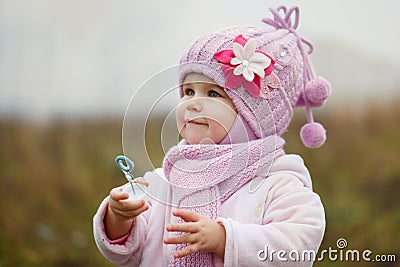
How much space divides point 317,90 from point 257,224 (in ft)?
0.91

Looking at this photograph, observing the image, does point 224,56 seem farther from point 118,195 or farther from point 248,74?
point 118,195

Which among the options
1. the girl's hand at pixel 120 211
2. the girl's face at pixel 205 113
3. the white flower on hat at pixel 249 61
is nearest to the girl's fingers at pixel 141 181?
the girl's hand at pixel 120 211

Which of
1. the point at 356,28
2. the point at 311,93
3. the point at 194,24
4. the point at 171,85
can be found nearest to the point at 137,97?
the point at 171,85

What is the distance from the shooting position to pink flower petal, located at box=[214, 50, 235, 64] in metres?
0.93

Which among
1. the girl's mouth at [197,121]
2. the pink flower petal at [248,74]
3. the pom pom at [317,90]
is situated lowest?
the girl's mouth at [197,121]

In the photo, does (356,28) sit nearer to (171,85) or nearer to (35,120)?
(171,85)

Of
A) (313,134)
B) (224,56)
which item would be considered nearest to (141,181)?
(224,56)

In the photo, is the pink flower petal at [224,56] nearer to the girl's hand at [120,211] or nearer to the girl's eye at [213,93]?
the girl's eye at [213,93]

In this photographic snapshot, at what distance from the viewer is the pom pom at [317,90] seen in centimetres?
102

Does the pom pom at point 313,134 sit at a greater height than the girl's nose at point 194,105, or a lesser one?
greater

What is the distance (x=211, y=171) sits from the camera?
2.98 ft

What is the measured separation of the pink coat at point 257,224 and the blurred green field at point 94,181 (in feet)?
2.04

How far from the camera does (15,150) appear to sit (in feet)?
5.58

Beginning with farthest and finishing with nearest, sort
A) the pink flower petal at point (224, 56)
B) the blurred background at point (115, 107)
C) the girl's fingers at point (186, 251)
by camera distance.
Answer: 1. the blurred background at point (115, 107)
2. the pink flower petal at point (224, 56)
3. the girl's fingers at point (186, 251)
